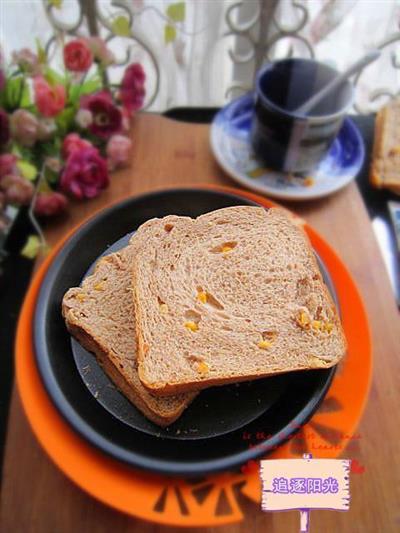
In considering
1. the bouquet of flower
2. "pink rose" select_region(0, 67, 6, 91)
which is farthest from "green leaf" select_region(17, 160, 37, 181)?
"pink rose" select_region(0, 67, 6, 91)

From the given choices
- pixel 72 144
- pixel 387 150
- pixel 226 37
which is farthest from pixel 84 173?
pixel 387 150

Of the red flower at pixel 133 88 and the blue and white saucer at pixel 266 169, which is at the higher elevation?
the red flower at pixel 133 88

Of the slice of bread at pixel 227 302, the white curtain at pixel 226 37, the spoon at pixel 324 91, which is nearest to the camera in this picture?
the slice of bread at pixel 227 302

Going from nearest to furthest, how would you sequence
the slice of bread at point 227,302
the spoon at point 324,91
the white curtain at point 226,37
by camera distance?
the slice of bread at point 227,302 → the spoon at point 324,91 → the white curtain at point 226,37

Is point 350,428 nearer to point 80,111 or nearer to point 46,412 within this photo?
point 46,412

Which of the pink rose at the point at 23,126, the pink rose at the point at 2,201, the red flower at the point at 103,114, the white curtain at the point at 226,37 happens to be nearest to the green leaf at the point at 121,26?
the white curtain at the point at 226,37

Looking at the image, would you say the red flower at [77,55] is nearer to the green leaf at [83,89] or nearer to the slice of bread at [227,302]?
the green leaf at [83,89]
